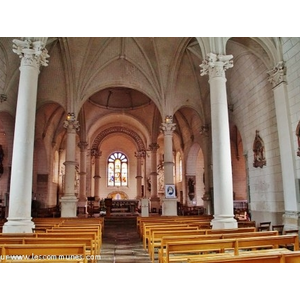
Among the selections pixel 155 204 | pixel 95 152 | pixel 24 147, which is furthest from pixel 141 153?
pixel 24 147

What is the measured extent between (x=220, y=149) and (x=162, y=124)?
8.75 meters

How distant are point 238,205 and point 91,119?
46.1 ft

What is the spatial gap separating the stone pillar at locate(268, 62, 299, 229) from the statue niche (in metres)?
2.26

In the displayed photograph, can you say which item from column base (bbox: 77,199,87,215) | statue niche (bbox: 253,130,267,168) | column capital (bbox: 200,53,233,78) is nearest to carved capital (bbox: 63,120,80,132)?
column base (bbox: 77,199,87,215)

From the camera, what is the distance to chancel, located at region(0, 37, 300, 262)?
30.0ft

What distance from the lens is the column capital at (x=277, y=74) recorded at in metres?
11.4

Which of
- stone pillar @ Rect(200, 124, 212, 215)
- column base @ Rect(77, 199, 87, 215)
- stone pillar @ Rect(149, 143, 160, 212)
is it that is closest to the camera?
stone pillar @ Rect(200, 124, 212, 215)

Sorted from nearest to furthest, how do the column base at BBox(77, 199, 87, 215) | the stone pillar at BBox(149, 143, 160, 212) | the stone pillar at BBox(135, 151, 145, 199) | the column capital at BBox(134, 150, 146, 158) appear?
the column base at BBox(77, 199, 87, 215), the stone pillar at BBox(149, 143, 160, 212), the stone pillar at BBox(135, 151, 145, 199), the column capital at BBox(134, 150, 146, 158)

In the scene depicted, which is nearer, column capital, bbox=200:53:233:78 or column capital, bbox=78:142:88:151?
column capital, bbox=200:53:233:78

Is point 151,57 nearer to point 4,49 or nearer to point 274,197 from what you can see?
point 4,49

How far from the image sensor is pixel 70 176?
1694 cm

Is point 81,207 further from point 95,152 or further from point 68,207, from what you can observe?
point 95,152

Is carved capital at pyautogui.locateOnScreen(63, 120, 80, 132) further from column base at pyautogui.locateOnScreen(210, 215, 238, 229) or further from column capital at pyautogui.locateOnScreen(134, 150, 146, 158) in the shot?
column capital at pyautogui.locateOnScreen(134, 150, 146, 158)
